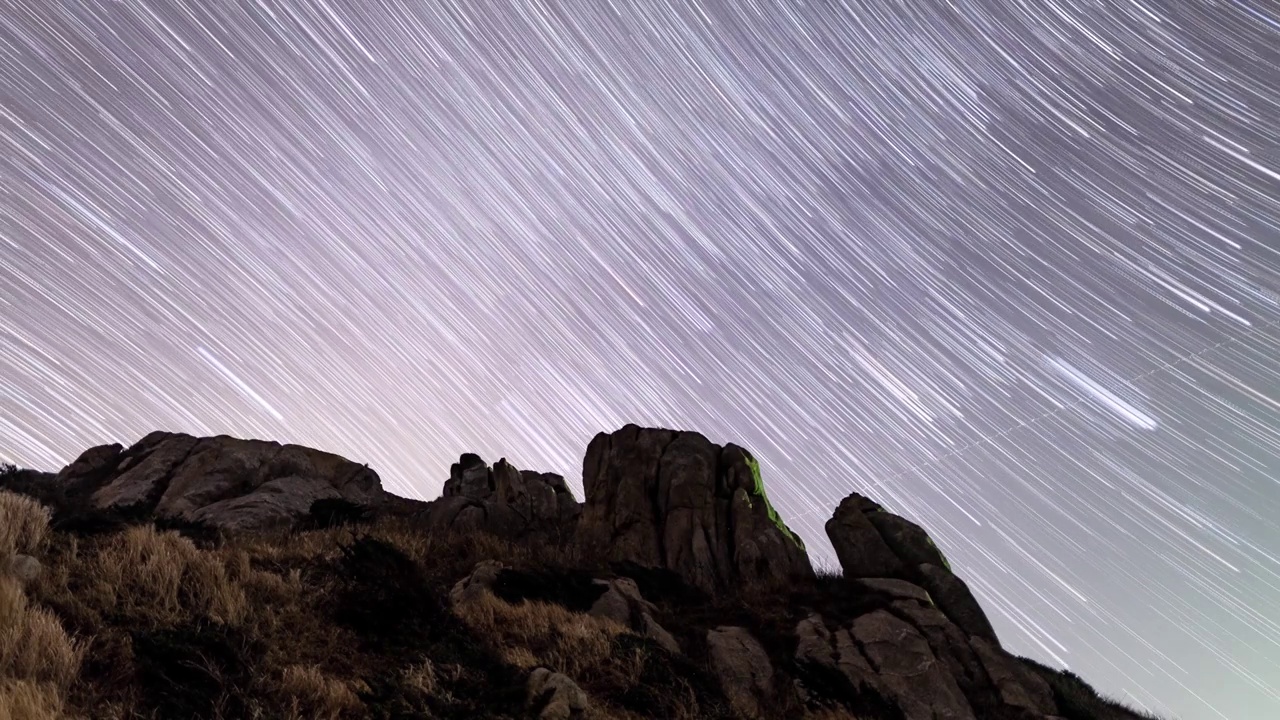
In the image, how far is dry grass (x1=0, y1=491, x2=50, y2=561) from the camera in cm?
895

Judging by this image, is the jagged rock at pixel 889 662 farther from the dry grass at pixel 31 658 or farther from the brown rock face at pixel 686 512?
the dry grass at pixel 31 658

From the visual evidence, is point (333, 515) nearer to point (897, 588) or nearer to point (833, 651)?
point (833, 651)

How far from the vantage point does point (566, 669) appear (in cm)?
974

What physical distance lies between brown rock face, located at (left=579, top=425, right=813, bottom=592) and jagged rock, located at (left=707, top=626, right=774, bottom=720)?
5739 mm

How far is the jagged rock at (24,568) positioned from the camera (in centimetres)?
813

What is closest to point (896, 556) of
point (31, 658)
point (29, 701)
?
point (31, 658)

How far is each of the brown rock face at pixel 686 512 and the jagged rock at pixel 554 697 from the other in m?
11.8

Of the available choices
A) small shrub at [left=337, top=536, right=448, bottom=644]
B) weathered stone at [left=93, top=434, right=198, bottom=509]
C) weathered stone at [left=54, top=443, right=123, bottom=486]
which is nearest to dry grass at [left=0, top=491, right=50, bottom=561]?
small shrub at [left=337, top=536, right=448, bottom=644]

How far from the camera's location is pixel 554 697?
308 inches

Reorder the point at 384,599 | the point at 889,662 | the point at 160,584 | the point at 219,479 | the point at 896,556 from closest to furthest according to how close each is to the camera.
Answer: the point at 160,584, the point at 384,599, the point at 889,662, the point at 896,556, the point at 219,479

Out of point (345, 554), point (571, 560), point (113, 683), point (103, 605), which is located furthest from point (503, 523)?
point (113, 683)

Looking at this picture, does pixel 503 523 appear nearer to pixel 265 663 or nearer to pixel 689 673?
→ pixel 689 673

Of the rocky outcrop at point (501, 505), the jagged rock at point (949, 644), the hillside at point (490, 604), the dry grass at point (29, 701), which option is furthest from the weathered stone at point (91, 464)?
the jagged rock at point (949, 644)

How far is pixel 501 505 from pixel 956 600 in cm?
1542
